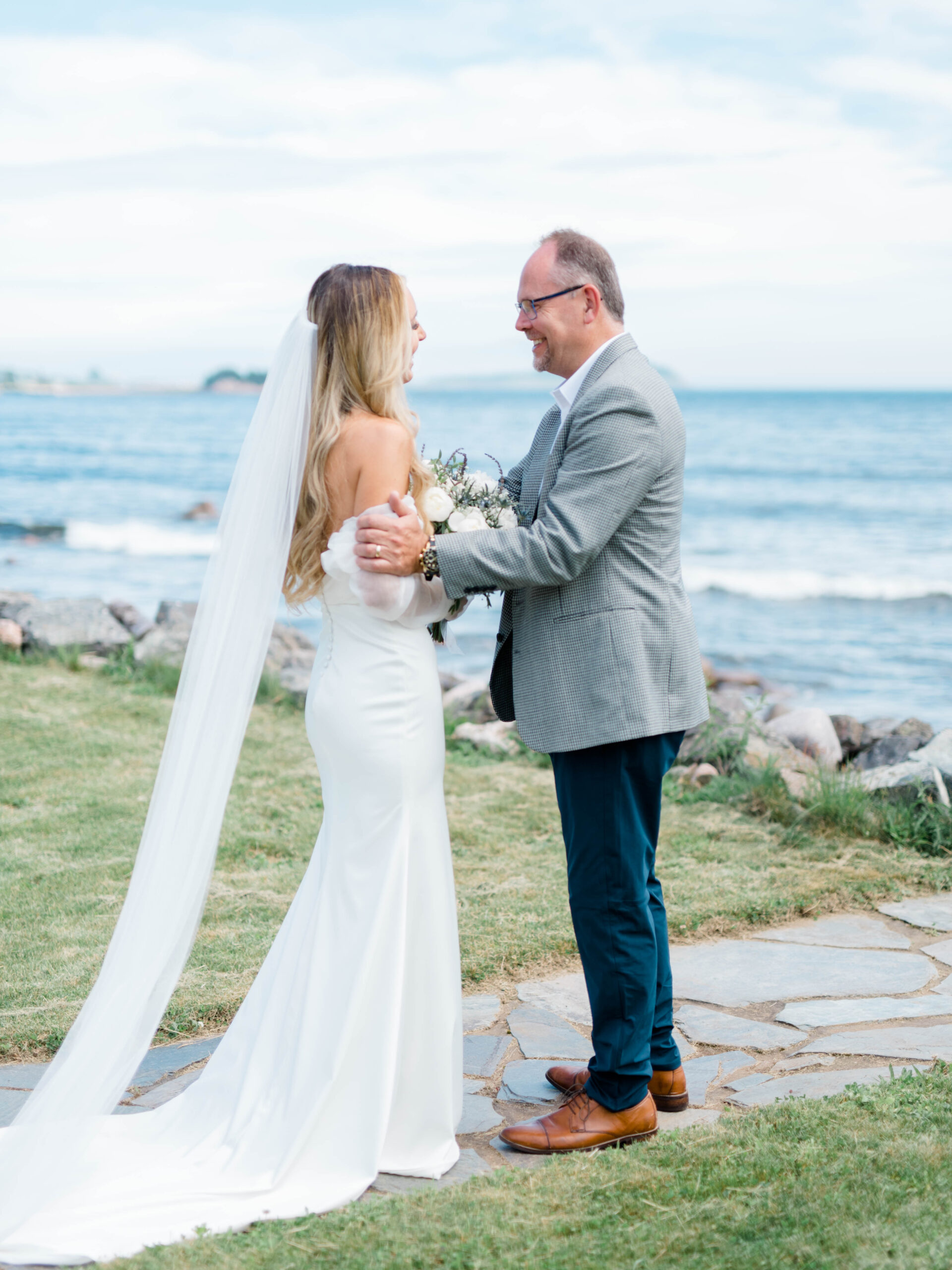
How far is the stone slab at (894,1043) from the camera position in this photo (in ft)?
12.2

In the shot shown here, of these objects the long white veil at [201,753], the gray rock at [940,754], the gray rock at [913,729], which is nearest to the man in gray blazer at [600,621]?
the long white veil at [201,753]

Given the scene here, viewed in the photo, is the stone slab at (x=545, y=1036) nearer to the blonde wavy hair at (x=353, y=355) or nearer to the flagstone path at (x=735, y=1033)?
the flagstone path at (x=735, y=1033)

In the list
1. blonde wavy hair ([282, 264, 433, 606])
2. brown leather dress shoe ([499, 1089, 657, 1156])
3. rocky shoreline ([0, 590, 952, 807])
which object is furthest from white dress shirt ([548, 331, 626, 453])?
brown leather dress shoe ([499, 1089, 657, 1156])

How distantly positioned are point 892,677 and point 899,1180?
1114 centimetres

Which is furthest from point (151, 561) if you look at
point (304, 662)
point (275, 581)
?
point (275, 581)

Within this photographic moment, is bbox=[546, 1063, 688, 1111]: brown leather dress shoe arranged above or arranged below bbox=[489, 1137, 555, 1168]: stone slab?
above

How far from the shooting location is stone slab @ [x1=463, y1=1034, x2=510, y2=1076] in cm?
373

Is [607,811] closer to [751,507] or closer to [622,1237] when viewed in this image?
[622,1237]

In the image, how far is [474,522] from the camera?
10.6ft

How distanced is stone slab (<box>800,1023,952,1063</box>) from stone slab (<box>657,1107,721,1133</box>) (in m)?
0.51

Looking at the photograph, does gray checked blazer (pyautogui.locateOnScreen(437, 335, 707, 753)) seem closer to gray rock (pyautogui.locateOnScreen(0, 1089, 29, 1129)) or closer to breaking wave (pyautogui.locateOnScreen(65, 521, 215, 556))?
gray rock (pyautogui.locateOnScreen(0, 1089, 29, 1129))

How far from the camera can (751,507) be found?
29453 millimetres

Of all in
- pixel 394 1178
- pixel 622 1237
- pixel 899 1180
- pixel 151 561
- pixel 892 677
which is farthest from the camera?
pixel 151 561

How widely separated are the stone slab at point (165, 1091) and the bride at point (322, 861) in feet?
0.86
